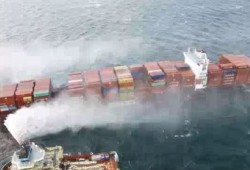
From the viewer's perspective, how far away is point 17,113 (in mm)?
69500

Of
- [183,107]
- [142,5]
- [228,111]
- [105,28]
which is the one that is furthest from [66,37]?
[228,111]

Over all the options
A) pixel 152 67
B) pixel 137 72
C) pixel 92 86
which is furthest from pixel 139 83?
pixel 92 86

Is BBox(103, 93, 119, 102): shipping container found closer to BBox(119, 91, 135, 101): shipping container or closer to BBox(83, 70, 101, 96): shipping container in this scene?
BBox(119, 91, 135, 101): shipping container

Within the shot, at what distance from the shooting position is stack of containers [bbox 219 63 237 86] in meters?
76.8

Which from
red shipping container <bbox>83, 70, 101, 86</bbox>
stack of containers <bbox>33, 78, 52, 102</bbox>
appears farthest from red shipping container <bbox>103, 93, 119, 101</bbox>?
stack of containers <bbox>33, 78, 52, 102</bbox>

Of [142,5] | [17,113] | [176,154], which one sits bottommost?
[176,154]

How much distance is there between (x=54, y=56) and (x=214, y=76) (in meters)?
49.1

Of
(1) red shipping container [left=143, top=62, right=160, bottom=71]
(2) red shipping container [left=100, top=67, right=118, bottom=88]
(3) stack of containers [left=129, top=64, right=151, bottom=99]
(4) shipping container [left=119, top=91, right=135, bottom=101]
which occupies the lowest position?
(4) shipping container [left=119, top=91, right=135, bottom=101]

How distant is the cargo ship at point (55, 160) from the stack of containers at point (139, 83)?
62.3 feet

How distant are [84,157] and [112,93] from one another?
61.3ft

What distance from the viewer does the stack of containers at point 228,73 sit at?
76812 millimetres

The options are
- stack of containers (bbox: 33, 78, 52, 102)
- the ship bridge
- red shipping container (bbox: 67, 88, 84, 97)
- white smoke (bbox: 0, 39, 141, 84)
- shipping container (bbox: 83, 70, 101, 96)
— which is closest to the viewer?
stack of containers (bbox: 33, 78, 52, 102)

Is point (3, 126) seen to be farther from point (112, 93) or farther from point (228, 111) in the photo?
point (228, 111)

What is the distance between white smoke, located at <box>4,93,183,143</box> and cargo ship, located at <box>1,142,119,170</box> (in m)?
12.5
